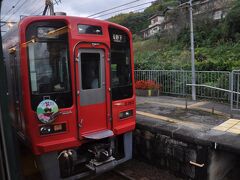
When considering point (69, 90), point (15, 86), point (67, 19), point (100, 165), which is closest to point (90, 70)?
point (69, 90)

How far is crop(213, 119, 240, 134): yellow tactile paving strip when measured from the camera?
467 cm

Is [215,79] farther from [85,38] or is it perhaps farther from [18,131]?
[18,131]

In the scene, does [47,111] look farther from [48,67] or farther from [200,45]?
[200,45]

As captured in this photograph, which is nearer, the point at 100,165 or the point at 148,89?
the point at 100,165

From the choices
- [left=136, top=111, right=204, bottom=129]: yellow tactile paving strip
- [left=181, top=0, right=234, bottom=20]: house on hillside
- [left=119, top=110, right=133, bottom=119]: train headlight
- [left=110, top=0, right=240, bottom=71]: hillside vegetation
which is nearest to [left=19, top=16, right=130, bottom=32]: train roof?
[left=119, top=110, right=133, bottom=119]: train headlight

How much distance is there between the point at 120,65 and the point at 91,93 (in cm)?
91

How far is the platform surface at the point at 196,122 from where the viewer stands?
4.22 meters

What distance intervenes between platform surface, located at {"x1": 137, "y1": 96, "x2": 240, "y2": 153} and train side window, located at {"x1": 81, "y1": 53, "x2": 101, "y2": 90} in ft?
5.87

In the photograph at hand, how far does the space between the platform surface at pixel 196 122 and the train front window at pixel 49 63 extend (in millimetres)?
2296

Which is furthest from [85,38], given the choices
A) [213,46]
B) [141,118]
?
[213,46]

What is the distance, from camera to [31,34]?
3455mm

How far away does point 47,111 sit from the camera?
352 centimetres

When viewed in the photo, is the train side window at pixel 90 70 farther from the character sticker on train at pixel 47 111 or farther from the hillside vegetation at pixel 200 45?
the hillside vegetation at pixel 200 45

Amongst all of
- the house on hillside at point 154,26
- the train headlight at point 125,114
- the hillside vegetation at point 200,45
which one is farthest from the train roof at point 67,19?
the house on hillside at point 154,26
